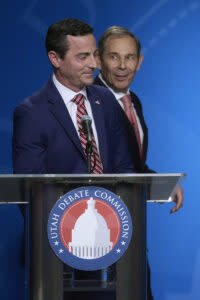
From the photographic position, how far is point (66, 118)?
2.78 meters

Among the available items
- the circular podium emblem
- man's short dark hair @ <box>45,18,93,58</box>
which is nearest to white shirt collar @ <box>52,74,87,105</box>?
man's short dark hair @ <box>45,18,93,58</box>

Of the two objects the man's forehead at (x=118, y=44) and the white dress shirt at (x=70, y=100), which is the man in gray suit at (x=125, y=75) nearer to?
the man's forehead at (x=118, y=44)

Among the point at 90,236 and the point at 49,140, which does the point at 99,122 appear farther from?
the point at 90,236

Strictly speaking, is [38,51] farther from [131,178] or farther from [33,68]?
[131,178]

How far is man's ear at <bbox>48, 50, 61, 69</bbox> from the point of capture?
317 cm

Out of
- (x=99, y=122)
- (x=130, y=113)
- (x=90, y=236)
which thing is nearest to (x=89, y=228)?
(x=90, y=236)

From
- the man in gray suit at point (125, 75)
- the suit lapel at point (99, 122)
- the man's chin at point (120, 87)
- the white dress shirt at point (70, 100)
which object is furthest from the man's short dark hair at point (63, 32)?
the man's chin at point (120, 87)

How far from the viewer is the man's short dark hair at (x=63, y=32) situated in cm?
308

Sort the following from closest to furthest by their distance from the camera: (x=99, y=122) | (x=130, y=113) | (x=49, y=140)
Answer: (x=49, y=140) → (x=99, y=122) → (x=130, y=113)

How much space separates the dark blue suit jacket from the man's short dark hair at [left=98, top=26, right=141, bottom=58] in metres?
1.16

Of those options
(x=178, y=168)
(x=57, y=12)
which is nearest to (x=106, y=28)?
(x=57, y=12)

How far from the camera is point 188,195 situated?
399 cm

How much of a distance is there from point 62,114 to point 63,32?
541 millimetres

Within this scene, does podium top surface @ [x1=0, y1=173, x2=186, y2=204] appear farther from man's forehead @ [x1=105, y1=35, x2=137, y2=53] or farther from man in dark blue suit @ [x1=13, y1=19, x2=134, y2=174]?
man's forehead @ [x1=105, y1=35, x2=137, y2=53]
